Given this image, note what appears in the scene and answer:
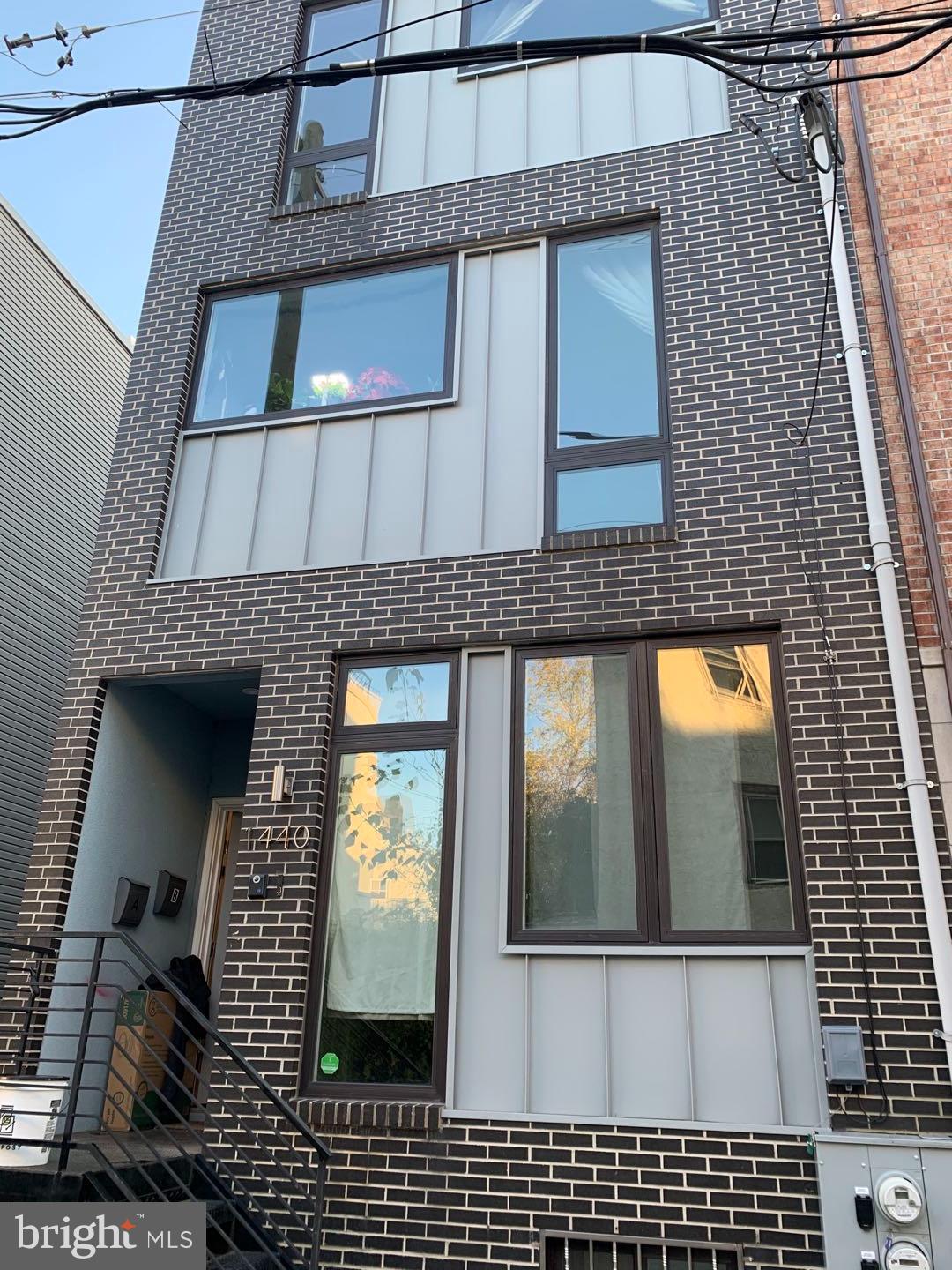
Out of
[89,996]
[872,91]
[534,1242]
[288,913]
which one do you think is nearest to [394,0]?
[872,91]

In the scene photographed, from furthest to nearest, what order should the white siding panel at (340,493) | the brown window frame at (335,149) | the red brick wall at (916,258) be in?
the brown window frame at (335,149)
the white siding panel at (340,493)
the red brick wall at (916,258)

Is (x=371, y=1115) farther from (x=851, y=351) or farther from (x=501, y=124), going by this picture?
(x=501, y=124)

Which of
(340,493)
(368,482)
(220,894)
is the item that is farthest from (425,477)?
(220,894)

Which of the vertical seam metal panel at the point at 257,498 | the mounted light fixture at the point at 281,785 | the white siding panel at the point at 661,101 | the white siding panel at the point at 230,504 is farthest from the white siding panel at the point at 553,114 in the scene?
the mounted light fixture at the point at 281,785

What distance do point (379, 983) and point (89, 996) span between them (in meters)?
1.63

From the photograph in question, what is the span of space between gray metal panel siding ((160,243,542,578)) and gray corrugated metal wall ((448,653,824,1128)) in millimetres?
2349

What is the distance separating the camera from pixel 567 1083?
561 centimetres

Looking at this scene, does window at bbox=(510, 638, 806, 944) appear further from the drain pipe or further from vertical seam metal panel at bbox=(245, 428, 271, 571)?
vertical seam metal panel at bbox=(245, 428, 271, 571)

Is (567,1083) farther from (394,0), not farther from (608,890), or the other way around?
(394,0)

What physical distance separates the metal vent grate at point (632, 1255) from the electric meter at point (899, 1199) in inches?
30.5

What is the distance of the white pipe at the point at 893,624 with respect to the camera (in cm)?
521

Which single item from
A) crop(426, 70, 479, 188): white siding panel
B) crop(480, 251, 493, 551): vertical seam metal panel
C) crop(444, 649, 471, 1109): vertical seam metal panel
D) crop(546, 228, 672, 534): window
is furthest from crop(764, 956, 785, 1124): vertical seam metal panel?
crop(426, 70, 479, 188): white siding panel

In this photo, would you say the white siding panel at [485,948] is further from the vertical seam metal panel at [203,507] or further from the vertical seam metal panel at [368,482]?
the vertical seam metal panel at [203,507]

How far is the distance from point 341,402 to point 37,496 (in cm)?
564
